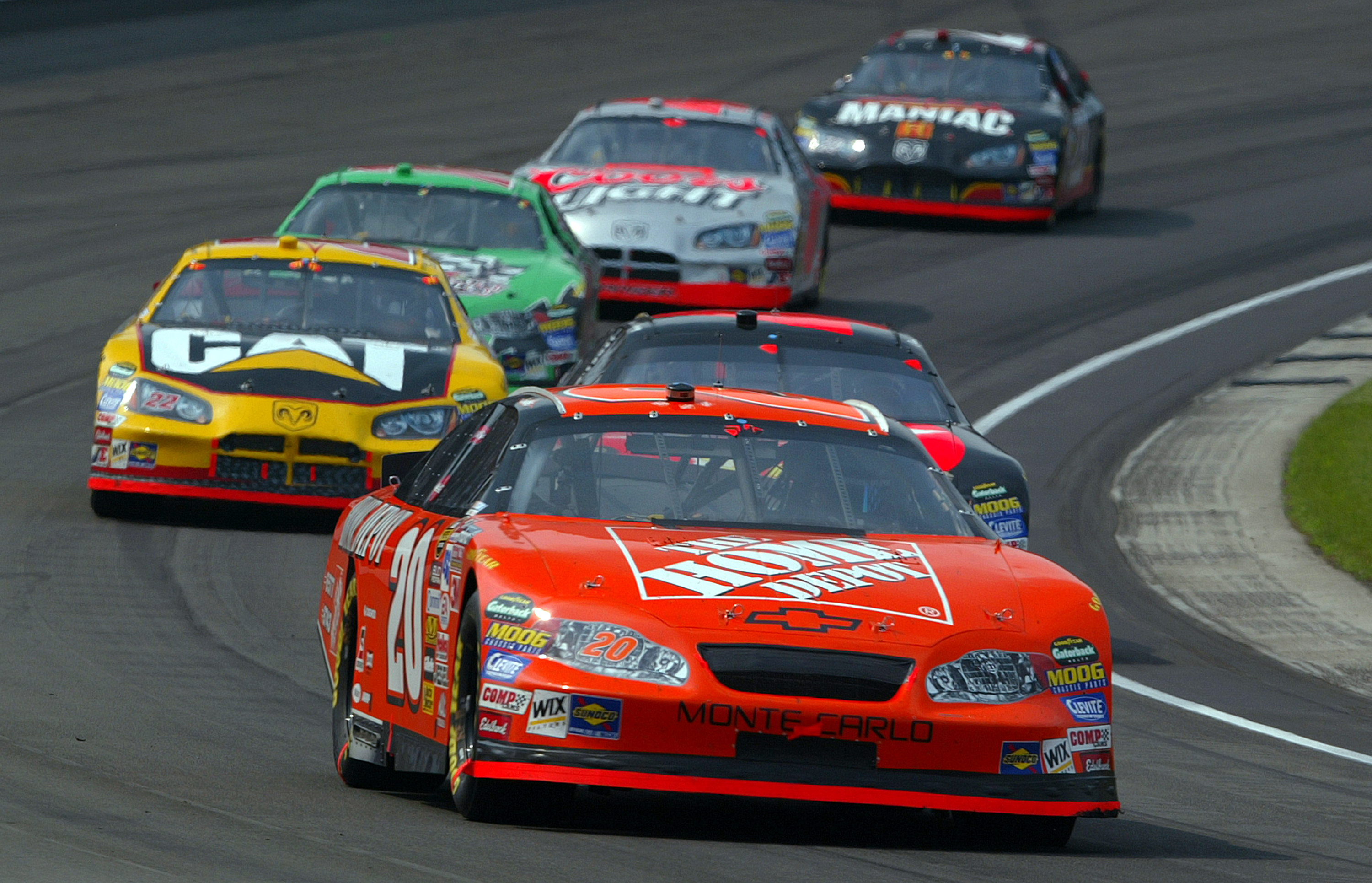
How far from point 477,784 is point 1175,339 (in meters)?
15.6

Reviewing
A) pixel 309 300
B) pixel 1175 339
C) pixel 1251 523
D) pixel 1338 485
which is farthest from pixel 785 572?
pixel 1175 339

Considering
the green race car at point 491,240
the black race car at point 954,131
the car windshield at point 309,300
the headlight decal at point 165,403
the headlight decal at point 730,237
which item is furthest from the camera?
the black race car at point 954,131

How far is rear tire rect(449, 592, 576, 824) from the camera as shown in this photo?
664cm

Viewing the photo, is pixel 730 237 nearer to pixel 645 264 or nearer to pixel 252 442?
pixel 645 264

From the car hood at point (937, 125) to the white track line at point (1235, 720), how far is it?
43.1 ft

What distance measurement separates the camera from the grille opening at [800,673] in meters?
6.49

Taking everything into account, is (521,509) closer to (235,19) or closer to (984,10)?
(235,19)

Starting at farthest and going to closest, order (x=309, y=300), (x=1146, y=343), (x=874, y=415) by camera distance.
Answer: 1. (x=1146, y=343)
2. (x=309, y=300)
3. (x=874, y=415)

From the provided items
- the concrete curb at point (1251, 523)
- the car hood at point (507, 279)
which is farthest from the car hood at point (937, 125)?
the car hood at point (507, 279)

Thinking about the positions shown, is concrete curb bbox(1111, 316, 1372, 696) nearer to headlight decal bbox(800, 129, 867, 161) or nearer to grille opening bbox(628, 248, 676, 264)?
grille opening bbox(628, 248, 676, 264)

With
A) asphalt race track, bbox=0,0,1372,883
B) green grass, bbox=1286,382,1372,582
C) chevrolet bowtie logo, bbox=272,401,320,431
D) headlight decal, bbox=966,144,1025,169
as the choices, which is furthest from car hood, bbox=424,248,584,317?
headlight decal, bbox=966,144,1025,169

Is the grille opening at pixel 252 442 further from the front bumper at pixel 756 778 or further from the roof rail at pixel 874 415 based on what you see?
the front bumper at pixel 756 778

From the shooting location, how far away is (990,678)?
6.65 metres

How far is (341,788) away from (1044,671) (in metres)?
2.18
